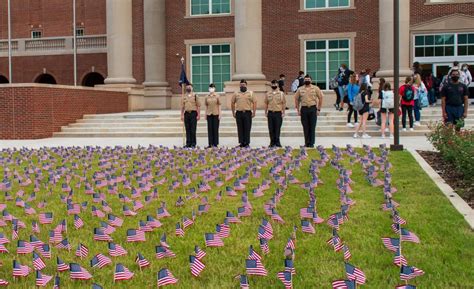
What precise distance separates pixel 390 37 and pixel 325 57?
19.1 feet

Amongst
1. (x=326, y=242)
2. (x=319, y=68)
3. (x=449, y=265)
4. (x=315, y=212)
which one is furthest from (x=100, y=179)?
(x=319, y=68)

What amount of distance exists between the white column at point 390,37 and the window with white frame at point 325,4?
200 inches

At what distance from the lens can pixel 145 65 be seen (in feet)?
113

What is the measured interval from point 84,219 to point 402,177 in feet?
17.1

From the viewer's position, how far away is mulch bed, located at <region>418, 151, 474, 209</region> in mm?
8003

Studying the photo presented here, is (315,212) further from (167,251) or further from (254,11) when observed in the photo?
(254,11)

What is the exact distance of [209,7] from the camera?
115 ft

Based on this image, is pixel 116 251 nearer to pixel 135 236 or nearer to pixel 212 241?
pixel 135 236

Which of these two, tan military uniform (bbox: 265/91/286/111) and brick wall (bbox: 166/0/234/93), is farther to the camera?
brick wall (bbox: 166/0/234/93)

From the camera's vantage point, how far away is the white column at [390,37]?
1072 inches

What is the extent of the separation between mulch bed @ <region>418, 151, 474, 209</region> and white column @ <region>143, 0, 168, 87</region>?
22.7 m

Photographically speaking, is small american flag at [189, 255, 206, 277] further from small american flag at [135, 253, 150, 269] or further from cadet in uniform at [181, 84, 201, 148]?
cadet in uniform at [181, 84, 201, 148]

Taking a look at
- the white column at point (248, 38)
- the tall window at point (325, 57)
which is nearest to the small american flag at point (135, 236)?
the white column at point (248, 38)

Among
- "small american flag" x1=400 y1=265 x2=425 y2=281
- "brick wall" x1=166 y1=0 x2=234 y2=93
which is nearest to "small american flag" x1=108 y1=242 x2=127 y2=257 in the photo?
"small american flag" x1=400 y1=265 x2=425 y2=281
